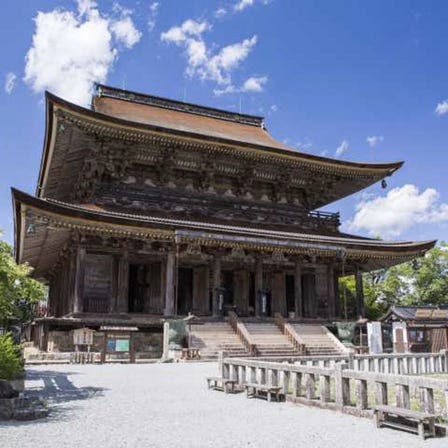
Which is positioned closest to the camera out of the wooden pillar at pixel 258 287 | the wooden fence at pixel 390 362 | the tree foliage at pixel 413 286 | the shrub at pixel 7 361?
the shrub at pixel 7 361

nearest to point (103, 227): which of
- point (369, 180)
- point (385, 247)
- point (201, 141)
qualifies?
point (201, 141)

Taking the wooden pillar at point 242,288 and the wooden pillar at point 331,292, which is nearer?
the wooden pillar at point 242,288

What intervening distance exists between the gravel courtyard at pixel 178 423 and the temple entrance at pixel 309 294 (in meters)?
18.1

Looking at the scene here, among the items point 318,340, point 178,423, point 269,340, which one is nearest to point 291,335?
point 269,340

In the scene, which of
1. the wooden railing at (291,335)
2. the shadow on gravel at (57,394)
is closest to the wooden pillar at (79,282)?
the shadow on gravel at (57,394)

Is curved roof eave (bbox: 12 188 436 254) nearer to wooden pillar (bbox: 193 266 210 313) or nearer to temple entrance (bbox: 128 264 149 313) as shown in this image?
wooden pillar (bbox: 193 266 210 313)

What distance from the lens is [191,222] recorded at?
22.5 metres

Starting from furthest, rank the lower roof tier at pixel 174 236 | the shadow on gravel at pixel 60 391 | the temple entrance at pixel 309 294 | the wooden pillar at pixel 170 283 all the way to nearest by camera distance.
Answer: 1. the temple entrance at pixel 309 294
2. the wooden pillar at pixel 170 283
3. the lower roof tier at pixel 174 236
4. the shadow on gravel at pixel 60 391

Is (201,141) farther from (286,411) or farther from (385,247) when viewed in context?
(286,411)

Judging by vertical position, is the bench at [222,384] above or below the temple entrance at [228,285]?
below

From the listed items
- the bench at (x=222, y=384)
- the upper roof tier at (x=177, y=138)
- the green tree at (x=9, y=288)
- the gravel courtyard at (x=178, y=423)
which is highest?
the upper roof tier at (x=177, y=138)

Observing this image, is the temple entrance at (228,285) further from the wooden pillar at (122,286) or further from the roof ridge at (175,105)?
the roof ridge at (175,105)

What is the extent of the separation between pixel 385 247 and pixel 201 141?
36.8 feet

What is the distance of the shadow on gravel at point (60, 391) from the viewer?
10194 millimetres
